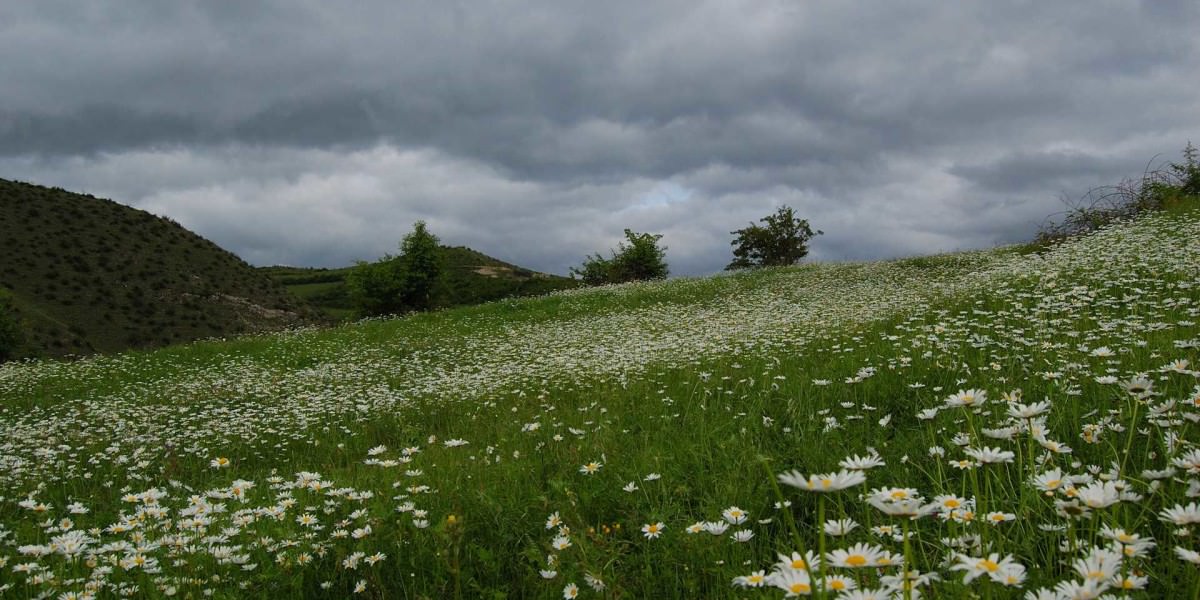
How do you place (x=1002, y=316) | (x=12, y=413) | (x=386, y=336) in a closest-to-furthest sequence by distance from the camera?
(x=1002, y=316)
(x=12, y=413)
(x=386, y=336)

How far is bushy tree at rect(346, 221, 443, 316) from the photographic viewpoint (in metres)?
37.3

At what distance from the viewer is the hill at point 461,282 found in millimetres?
41500

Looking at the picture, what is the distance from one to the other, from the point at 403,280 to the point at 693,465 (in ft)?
116

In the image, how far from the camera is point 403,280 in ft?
123

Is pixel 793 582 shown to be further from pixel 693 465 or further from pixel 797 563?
pixel 693 465

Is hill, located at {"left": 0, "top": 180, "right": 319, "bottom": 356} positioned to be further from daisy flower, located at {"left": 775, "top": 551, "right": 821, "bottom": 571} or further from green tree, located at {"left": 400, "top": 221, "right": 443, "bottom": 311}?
daisy flower, located at {"left": 775, "top": 551, "right": 821, "bottom": 571}

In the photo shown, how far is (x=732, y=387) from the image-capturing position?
271 inches

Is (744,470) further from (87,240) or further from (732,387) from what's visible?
(87,240)

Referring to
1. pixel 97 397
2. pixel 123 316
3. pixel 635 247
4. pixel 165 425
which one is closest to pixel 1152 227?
pixel 165 425

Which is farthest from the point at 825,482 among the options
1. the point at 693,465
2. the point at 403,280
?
the point at 403,280

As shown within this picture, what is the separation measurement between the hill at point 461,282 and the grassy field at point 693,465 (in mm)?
27463

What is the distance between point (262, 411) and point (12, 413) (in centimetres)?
589

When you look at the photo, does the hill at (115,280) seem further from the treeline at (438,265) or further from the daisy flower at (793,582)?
the daisy flower at (793,582)

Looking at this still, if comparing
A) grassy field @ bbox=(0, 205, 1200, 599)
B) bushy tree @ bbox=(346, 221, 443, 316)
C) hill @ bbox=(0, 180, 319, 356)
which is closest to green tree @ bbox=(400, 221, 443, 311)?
bushy tree @ bbox=(346, 221, 443, 316)
